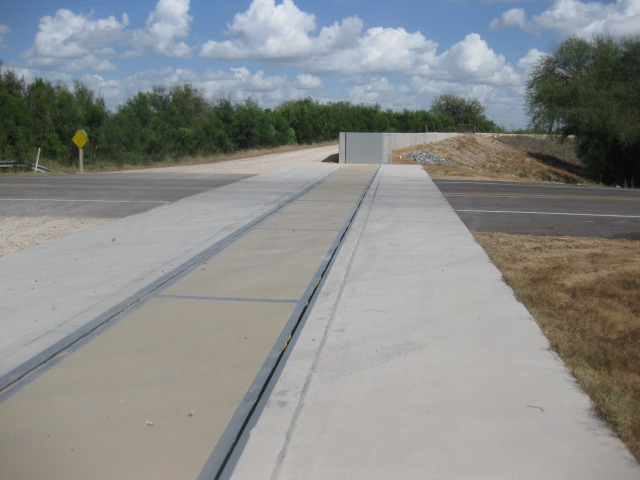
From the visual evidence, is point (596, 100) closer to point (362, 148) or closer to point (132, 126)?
point (362, 148)

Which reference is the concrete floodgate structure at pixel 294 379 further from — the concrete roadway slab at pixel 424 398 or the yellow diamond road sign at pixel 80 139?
the yellow diamond road sign at pixel 80 139

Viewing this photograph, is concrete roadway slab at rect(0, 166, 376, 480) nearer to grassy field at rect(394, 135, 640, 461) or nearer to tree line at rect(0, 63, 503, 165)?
grassy field at rect(394, 135, 640, 461)

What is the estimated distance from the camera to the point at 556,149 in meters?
64.4

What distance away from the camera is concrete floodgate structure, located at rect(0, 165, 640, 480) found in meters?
3.97

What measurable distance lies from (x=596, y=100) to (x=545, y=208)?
27450 mm

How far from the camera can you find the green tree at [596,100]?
3938cm

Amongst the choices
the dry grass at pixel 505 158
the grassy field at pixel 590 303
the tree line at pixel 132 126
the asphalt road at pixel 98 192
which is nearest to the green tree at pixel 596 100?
the dry grass at pixel 505 158

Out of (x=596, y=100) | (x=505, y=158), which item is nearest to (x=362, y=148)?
(x=596, y=100)

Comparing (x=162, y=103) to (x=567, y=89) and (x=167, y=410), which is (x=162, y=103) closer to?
(x=567, y=89)

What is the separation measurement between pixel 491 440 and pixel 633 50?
42188mm

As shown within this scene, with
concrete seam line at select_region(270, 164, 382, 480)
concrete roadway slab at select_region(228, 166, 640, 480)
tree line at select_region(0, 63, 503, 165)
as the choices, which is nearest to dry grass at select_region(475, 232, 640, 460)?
concrete roadway slab at select_region(228, 166, 640, 480)

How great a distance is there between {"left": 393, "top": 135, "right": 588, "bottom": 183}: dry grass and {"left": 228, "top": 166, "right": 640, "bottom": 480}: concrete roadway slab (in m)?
37.3

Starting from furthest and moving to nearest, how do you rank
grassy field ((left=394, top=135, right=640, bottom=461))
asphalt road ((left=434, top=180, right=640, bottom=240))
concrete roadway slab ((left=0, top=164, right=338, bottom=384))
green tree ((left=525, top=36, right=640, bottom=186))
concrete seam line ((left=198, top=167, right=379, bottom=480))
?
green tree ((left=525, top=36, right=640, bottom=186)), asphalt road ((left=434, top=180, right=640, bottom=240)), concrete roadway slab ((left=0, top=164, right=338, bottom=384)), grassy field ((left=394, top=135, right=640, bottom=461)), concrete seam line ((left=198, top=167, right=379, bottom=480))

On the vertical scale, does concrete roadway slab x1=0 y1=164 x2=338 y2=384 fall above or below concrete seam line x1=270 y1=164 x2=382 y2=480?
above
